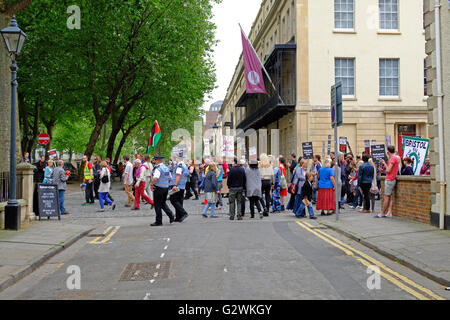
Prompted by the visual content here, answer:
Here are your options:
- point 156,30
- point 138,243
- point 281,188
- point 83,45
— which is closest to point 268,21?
point 156,30

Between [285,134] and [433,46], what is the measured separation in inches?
964

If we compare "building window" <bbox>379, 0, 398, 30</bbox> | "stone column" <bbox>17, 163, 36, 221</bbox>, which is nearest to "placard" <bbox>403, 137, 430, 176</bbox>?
"stone column" <bbox>17, 163, 36, 221</bbox>

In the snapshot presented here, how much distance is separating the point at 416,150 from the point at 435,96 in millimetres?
5339

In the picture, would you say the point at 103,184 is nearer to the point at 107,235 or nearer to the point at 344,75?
the point at 107,235

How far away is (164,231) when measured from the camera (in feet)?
38.8

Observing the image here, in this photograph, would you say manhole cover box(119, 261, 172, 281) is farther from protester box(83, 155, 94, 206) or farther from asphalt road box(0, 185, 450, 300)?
protester box(83, 155, 94, 206)

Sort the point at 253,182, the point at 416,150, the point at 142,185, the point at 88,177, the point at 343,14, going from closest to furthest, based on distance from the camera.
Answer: the point at 253,182 < the point at 416,150 < the point at 142,185 < the point at 88,177 < the point at 343,14

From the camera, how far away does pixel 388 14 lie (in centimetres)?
3125

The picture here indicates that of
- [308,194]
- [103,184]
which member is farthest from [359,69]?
[103,184]

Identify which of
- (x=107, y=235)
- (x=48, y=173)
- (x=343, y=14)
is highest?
(x=343, y=14)

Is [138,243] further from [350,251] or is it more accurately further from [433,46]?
[433,46]

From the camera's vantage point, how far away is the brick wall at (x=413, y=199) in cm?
1150

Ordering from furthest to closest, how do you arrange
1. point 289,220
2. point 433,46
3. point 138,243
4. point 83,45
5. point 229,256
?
point 83,45 → point 289,220 → point 433,46 → point 138,243 → point 229,256

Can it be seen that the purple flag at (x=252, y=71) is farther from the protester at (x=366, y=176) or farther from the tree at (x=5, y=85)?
the tree at (x=5, y=85)
